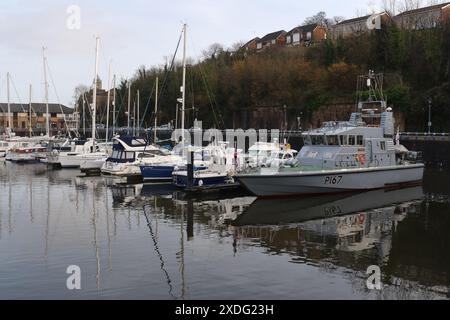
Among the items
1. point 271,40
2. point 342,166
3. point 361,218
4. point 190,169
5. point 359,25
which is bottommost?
point 361,218

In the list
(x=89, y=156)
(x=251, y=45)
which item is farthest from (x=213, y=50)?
(x=89, y=156)

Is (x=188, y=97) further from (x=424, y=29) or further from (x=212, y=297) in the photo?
(x=212, y=297)

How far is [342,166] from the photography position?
94.0ft

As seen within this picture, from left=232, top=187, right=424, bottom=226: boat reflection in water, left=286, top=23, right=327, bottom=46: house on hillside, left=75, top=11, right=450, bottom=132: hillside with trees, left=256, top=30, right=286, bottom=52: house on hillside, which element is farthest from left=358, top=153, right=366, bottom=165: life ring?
left=256, top=30, right=286, bottom=52: house on hillside

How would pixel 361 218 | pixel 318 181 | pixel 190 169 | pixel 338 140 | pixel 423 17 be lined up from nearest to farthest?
pixel 361 218 < pixel 318 181 < pixel 190 169 < pixel 338 140 < pixel 423 17

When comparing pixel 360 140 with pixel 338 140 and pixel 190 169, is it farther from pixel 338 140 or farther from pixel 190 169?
pixel 190 169

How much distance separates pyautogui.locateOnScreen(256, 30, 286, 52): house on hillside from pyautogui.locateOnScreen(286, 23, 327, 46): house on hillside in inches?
73.0

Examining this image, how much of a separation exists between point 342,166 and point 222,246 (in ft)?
45.1

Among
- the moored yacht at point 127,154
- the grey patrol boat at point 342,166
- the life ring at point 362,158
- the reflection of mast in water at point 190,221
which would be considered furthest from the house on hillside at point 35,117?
the reflection of mast in water at point 190,221

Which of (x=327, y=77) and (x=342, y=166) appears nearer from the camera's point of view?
(x=342, y=166)

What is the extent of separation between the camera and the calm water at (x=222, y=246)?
12.7m
